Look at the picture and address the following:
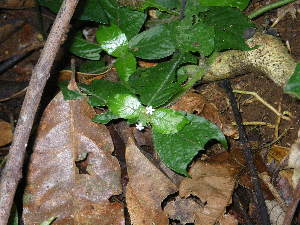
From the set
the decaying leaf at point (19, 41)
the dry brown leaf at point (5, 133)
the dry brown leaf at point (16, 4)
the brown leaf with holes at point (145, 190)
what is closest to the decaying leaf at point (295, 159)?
the brown leaf with holes at point (145, 190)

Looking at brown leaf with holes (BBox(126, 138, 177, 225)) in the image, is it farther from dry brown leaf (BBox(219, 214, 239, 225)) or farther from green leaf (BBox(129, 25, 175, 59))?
green leaf (BBox(129, 25, 175, 59))

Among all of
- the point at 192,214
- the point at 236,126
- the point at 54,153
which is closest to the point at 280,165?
the point at 236,126

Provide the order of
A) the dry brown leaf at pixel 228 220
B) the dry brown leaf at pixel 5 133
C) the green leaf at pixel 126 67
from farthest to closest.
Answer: the dry brown leaf at pixel 5 133
the green leaf at pixel 126 67
the dry brown leaf at pixel 228 220

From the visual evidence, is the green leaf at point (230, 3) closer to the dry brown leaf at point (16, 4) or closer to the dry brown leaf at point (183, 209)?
the dry brown leaf at point (183, 209)

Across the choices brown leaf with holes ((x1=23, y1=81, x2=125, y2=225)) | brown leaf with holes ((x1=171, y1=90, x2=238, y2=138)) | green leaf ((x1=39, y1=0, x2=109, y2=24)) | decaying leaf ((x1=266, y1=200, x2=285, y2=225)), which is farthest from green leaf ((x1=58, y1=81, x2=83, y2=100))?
decaying leaf ((x1=266, y1=200, x2=285, y2=225))

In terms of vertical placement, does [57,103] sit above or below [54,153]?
above

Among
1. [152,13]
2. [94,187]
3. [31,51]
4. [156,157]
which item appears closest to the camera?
[94,187]

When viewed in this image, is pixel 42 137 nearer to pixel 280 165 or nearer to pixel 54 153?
pixel 54 153
